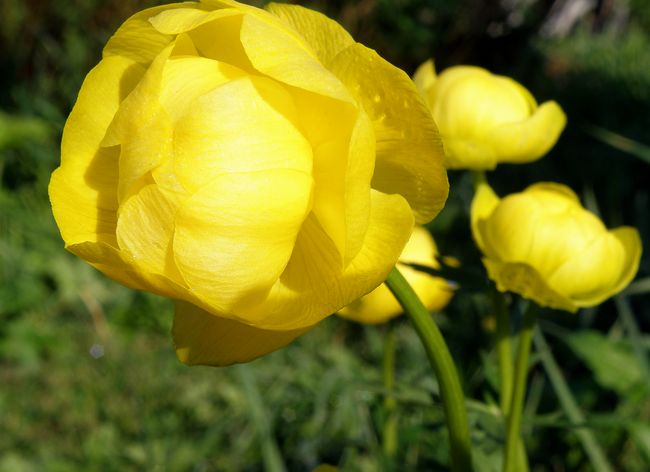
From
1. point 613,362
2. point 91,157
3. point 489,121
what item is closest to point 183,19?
point 91,157

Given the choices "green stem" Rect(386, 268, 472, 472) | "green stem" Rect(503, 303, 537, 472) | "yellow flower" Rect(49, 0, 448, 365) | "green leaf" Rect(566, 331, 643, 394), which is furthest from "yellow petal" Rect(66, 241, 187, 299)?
"green leaf" Rect(566, 331, 643, 394)

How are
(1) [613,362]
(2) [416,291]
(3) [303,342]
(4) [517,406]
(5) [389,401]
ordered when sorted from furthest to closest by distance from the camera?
(3) [303,342]
(1) [613,362]
(2) [416,291]
(5) [389,401]
(4) [517,406]

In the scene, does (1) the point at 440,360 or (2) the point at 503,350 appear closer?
(1) the point at 440,360

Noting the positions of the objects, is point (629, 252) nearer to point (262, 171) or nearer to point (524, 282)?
point (524, 282)

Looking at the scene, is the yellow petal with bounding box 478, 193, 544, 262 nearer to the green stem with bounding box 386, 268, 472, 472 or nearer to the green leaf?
the green stem with bounding box 386, 268, 472, 472

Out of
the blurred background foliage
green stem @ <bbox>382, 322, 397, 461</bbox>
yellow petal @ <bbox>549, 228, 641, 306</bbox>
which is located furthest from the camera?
the blurred background foliage

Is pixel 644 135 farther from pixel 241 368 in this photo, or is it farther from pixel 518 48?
pixel 241 368

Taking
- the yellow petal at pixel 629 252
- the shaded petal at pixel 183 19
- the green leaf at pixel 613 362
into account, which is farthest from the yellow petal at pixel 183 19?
the green leaf at pixel 613 362
